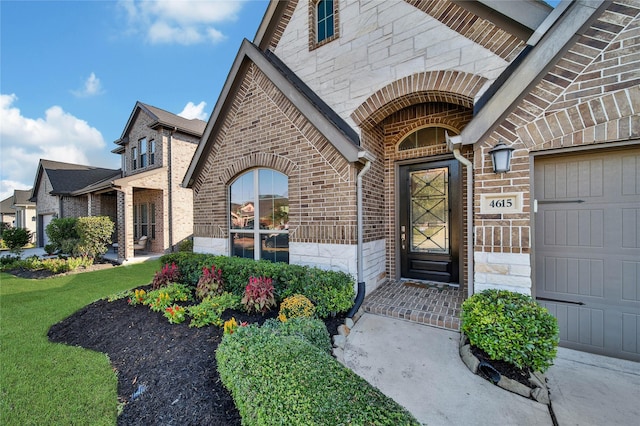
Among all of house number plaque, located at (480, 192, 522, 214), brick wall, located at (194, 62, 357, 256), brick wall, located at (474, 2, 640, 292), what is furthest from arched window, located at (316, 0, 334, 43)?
house number plaque, located at (480, 192, 522, 214)

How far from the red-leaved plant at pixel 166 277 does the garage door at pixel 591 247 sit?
22.1ft

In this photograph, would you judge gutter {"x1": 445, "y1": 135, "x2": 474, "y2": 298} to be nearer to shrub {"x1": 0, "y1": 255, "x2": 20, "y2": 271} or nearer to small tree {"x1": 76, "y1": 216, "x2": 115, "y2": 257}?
small tree {"x1": 76, "y1": 216, "x2": 115, "y2": 257}

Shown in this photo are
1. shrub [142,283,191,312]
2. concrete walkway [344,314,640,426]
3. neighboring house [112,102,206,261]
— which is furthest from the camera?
neighboring house [112,102,206,261]

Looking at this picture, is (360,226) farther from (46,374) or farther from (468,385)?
(46,374)

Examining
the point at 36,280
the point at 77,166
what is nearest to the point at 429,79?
the point at 36,280

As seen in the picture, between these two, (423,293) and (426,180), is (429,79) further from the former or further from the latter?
(423,293)

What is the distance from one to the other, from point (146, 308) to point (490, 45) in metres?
7.56

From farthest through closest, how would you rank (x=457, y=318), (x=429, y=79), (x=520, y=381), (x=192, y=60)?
(x=192, y=60)
(x=429, y=79)
(x=457, y=318)
(x=520, y=381)

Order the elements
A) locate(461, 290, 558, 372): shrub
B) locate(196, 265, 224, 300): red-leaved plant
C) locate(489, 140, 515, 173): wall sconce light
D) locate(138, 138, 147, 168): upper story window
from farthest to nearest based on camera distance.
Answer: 1. locate(138, 138, 147, 168): upper story window
2. locate(196, 265, 224, 300): red-leaved plant
3. locate(489, 140, 515, 173): wall sconce light
4. locate(461, 290, 558, 372): shrub

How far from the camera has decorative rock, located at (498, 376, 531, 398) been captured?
2.48 meters

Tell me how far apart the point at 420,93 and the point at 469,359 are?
438 centimetres

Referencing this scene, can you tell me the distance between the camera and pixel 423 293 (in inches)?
192

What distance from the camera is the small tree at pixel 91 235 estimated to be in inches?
422

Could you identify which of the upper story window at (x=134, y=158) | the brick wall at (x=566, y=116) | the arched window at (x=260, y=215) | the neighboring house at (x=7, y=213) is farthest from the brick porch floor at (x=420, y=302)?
the neighboring house at (x=7, y=213)
